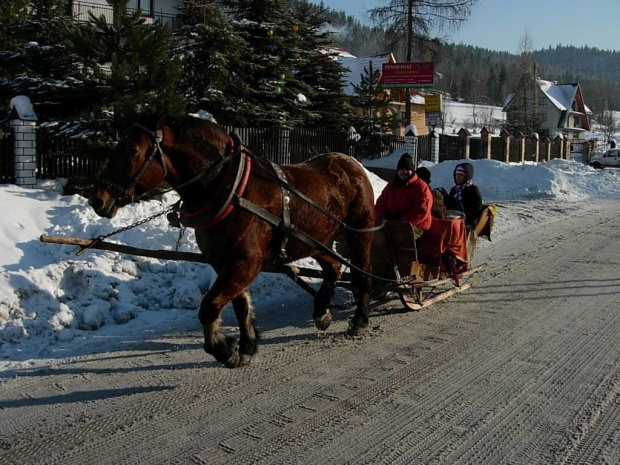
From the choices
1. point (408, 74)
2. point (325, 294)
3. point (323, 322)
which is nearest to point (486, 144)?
point (408, 74)

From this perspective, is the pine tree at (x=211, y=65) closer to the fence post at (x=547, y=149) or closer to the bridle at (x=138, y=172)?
the bridle at (x=138, y=172)

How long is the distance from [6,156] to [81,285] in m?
5.04

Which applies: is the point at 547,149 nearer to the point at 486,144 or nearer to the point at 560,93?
the point at 486,144

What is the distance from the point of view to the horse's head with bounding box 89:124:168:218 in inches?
160

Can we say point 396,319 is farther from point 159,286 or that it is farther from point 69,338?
point 69,338

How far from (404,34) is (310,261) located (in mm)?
19344

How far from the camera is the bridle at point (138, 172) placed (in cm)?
408

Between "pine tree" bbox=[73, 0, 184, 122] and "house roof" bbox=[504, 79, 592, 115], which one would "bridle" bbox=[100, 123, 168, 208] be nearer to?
"pine tree" bbox=[73, 0, 184, 122]

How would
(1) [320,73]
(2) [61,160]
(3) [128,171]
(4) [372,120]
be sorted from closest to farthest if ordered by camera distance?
(3) [128,171]
(2) [61,160]
(1) [320,73]
(4) [372,120]

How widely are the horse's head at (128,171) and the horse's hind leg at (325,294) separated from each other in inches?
87.7

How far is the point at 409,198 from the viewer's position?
22.3ft

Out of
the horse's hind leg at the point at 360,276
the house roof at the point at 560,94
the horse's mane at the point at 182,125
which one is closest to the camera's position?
the horse's mane at the point at 182,125

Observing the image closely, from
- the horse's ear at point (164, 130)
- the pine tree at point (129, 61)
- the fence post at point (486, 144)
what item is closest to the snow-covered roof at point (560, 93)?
the fence post at point (486, 144)

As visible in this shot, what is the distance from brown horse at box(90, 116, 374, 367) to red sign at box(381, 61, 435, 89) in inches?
668
